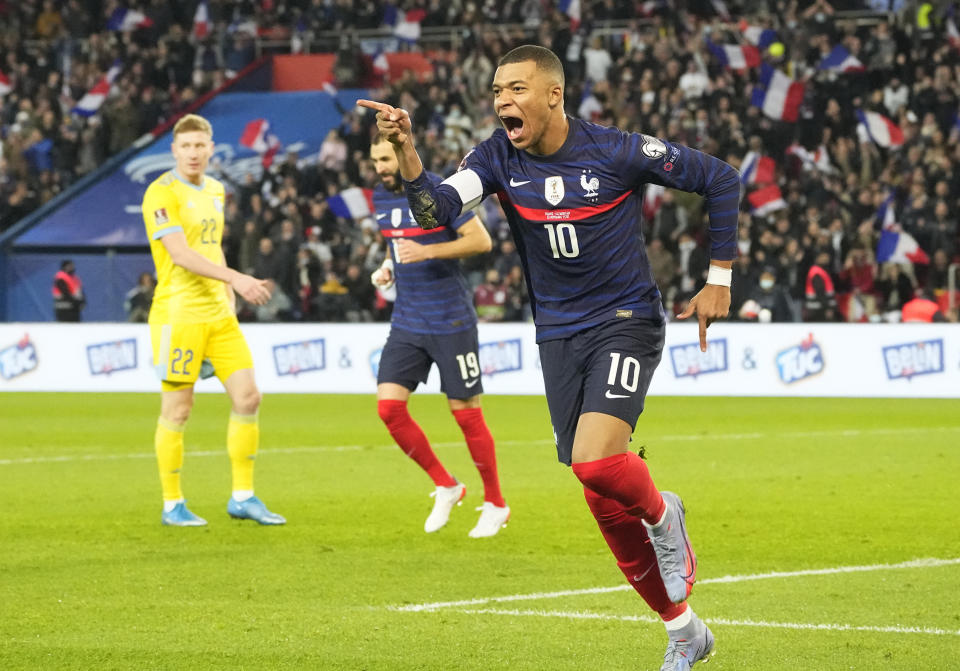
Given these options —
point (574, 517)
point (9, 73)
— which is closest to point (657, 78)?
point (9, 73)

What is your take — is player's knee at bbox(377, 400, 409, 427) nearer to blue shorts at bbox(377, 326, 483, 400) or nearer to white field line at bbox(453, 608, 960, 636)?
blue shorts at bbox(377, 326, 483, 400)

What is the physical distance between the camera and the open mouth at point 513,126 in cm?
561

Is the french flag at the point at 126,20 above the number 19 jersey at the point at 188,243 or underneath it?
underneath

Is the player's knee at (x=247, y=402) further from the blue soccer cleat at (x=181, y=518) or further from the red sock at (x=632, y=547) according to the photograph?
the red sock at (x=632, y=547)

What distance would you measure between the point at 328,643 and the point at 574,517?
3939 mm

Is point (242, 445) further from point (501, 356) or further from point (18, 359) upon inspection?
point (18, 359)

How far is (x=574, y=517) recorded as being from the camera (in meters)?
9.66

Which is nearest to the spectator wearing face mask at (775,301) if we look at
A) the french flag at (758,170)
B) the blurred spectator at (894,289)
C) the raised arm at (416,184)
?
the blurred spectator at (894,289)

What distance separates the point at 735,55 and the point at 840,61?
1.79m

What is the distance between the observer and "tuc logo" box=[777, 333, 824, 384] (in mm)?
19578

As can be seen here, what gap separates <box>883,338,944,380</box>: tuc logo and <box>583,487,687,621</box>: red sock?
14230mm

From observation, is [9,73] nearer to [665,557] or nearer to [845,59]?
[845,59]

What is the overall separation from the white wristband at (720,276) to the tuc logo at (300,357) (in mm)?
15502

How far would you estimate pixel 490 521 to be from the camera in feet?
29.5
